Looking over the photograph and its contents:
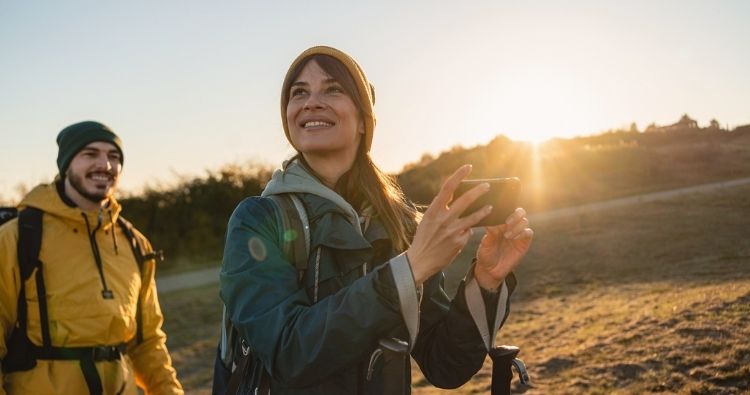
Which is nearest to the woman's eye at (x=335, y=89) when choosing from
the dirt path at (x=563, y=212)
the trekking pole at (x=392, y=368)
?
the trekking pole at (x=392, y=368)

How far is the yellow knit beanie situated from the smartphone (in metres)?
0.78

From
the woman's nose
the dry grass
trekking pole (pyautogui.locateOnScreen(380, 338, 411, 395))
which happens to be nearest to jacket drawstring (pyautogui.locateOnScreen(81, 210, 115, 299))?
the woman's nose

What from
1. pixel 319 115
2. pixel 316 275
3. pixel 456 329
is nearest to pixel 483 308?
pixel 456 329

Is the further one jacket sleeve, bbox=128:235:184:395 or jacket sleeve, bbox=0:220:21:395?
jacket sleeve, bbox=128:235:184:395

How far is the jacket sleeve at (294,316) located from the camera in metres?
1.48

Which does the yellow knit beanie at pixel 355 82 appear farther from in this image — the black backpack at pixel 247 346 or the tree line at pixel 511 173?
the tree line at pixel 511 173

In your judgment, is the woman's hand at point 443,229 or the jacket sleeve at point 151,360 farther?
the jacket sleeve at point 151,360

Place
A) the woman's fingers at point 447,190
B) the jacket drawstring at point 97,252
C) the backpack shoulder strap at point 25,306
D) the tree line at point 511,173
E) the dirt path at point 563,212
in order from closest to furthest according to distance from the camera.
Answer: the woman's fingers at point 447,190, the backpack shoulder strap at point 25,306, the jacket drawstring at point 97,252, the dirt path at point 563,212, the tree line at point 511,173

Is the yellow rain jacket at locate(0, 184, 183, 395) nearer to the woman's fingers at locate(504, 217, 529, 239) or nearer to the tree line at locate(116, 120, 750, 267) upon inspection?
the woman's fingers at locate(504, 217, 529, 239)

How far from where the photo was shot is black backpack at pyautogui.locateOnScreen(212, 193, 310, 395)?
5.81 ft

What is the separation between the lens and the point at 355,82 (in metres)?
2.22

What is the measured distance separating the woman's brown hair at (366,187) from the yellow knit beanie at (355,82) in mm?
11

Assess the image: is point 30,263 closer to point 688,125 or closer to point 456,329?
point 456,329

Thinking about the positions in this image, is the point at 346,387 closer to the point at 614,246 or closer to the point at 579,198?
the point at 614,246
